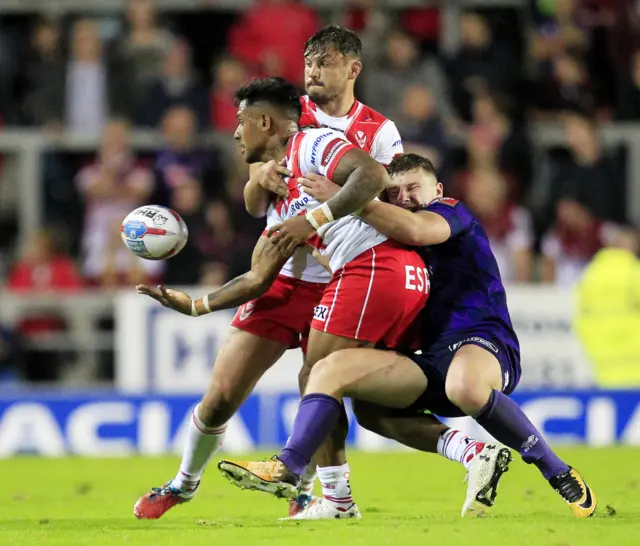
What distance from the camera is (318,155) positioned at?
21.0 feet

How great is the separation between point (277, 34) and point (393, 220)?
7.94m

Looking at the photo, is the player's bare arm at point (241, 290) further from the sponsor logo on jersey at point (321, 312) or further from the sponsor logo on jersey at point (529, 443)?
the sponsor logo on jersey at point (529, 443)

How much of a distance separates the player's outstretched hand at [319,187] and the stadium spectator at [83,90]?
26.3 feet

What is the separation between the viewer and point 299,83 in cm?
1370

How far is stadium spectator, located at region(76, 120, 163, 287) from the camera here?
13172mm

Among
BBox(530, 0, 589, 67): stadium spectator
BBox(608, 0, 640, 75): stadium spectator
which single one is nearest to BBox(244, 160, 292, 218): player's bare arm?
BBox(530, 0, 589, 67): stadium spectator

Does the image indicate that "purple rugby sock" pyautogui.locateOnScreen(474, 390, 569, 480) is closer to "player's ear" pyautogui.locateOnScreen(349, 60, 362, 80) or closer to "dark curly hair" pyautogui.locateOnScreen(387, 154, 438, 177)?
"dark curly hair" pyautogui.locateOnScreen(387, 154, 438, 177)

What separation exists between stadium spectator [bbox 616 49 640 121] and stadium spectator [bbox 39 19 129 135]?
519 centimetres

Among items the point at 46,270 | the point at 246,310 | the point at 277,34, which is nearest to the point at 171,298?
the point at 246,310

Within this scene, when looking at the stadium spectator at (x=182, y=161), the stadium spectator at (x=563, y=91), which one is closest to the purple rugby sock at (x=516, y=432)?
the stadium spectator at (x=182, y=161)

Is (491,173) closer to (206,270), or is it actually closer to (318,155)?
(206,270)

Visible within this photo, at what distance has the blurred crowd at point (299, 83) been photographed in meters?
13.1

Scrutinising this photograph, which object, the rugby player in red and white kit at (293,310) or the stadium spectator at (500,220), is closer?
the rugby player in red and white kit at (293,310)

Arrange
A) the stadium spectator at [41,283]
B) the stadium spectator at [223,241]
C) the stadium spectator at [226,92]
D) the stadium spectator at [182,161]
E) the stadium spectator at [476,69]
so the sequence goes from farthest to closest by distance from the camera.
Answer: the stadium spectator at [476,69] < the stadium spectator at [226,92] < the stadium spectator at [182,161] < the stadium spectator at [41,283] < the stadium spectator at [223,241]
